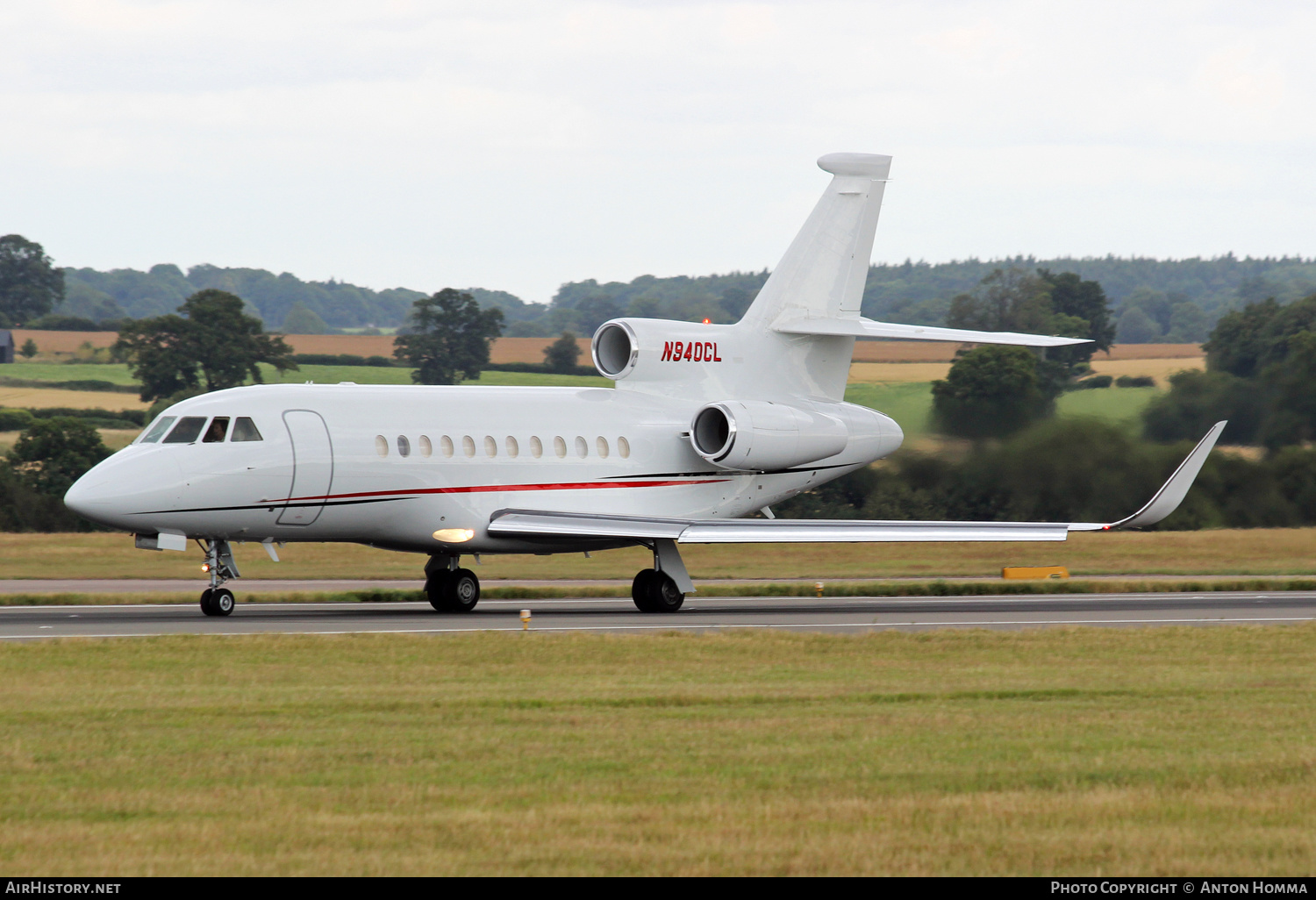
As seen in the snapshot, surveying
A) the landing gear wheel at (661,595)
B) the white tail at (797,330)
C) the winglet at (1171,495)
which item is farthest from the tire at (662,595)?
the winglet at (1171,495)

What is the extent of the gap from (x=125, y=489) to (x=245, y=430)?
219 centimetres

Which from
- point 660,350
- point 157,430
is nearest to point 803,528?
point 660,350

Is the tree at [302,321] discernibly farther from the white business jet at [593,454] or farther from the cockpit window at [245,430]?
the cockpit window at [245,430]

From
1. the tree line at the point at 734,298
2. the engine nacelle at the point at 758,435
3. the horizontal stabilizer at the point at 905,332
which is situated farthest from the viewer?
the tree line at the point at 734,298

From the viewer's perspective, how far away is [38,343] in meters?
92.1

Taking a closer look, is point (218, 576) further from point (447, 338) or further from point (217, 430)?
point (447, 338)

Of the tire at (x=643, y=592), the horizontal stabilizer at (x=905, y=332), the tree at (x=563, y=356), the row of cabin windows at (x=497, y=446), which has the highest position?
the horizontal stabilizer at (x=905, y=332)

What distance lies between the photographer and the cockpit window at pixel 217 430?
25.1 metres

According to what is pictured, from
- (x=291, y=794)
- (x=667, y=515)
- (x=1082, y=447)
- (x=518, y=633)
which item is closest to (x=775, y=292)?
(x=667, y=515)

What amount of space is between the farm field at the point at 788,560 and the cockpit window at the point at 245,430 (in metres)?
14.7

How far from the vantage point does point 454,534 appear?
27.2 m

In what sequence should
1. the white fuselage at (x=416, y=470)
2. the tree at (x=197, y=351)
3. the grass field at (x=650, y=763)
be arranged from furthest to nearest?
1. the tree at (x=197, y=351)
2. the white fuselage at (x=416, y=470)
3. the grass field at (x=650, y=763)

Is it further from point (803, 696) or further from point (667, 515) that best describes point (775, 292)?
point (803, 696)
